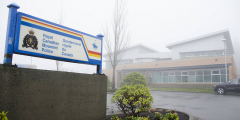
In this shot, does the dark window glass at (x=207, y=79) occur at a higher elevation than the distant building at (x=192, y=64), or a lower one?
lower

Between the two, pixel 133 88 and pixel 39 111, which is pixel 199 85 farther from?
pixel 39 111

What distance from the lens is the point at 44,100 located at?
12.9 feet

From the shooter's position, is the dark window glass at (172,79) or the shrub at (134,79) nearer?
the shrub at (134,79)

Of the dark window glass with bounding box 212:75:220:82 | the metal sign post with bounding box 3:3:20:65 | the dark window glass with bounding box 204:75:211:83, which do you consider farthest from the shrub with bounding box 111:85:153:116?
the dark window glass with bounding box 204:75:211:83

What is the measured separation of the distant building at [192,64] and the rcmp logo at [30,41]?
27.8 metres

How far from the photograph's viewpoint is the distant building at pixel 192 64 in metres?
27.3

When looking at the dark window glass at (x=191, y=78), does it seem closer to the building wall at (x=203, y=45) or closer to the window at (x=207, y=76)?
the window at (x=207, y=76)

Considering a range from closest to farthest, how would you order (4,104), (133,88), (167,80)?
(4,104) → (133,88) → (167,80)

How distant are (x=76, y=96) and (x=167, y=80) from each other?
101 ft

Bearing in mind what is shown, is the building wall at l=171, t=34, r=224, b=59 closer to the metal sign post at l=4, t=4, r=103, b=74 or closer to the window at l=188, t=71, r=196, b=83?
the window at l=188, t=71, r=196, b=83

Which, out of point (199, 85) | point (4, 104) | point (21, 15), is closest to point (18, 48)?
point (21, 15)

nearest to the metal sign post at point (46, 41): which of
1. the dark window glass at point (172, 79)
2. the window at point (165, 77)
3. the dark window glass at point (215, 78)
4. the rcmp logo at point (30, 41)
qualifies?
the rcmp logo at point (30, 41)

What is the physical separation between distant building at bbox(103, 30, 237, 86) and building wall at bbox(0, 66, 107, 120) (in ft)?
85.9

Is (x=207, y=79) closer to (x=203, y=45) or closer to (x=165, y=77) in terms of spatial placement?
(x=165, y=77)
